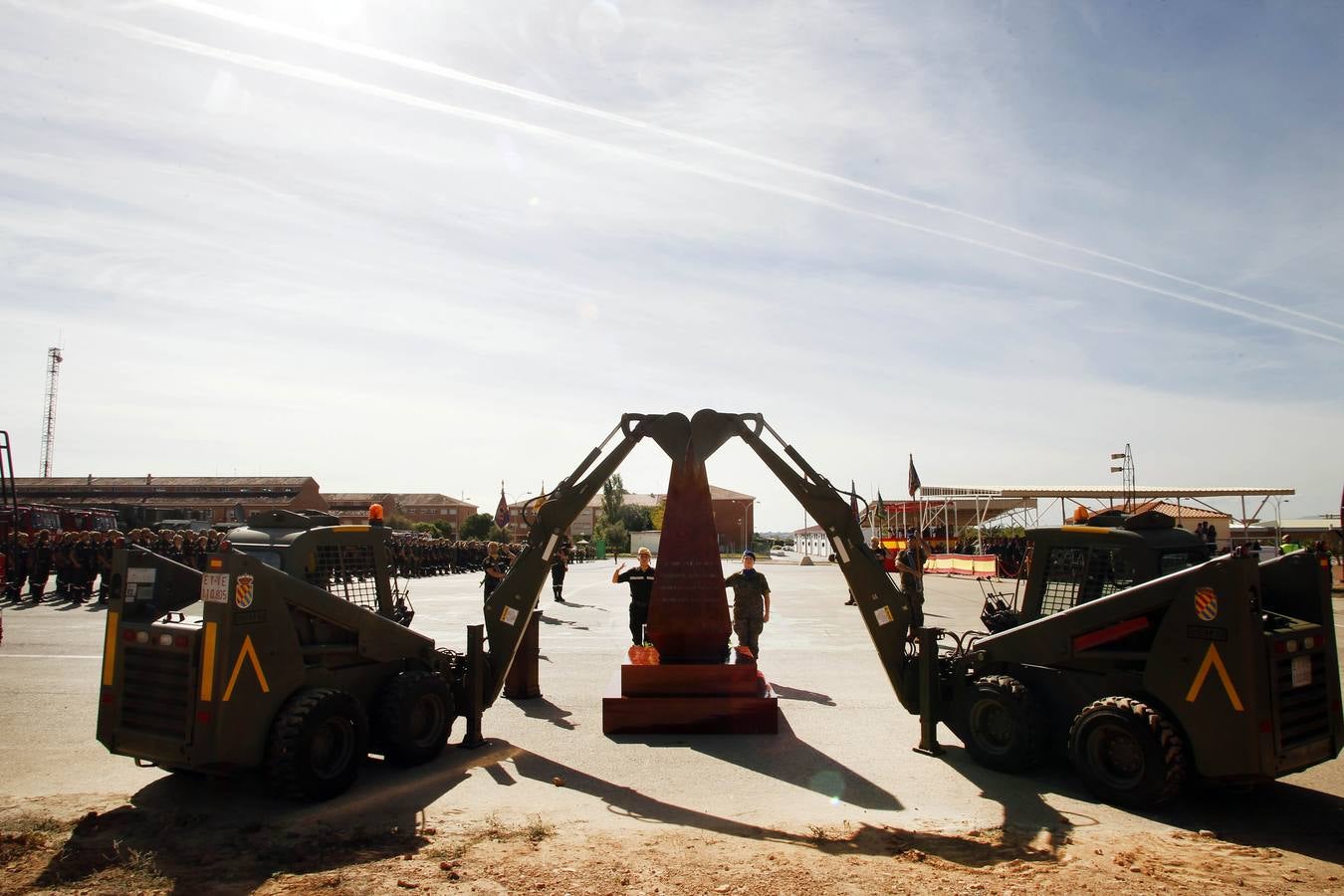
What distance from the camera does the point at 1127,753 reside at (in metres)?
Answer: 6.51

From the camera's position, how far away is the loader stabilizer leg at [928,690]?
7.96m

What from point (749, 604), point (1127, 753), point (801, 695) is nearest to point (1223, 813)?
point (1127, 753)

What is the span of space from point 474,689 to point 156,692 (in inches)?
114

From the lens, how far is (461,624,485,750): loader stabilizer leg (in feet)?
27.6

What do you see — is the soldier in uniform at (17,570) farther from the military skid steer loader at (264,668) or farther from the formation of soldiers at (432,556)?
the military skid steer loader at (264,668)

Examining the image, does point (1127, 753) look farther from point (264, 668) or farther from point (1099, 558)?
point (264, 668)

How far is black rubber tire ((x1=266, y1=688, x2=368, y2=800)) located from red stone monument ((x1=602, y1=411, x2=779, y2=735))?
2.82 m

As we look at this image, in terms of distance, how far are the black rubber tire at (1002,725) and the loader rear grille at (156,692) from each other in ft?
20.3

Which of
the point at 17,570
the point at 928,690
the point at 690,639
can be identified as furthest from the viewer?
the point at 17,570

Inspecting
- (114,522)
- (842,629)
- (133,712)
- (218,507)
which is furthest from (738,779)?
(218,507)

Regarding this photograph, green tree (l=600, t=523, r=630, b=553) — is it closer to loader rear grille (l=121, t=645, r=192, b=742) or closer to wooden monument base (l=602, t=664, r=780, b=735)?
wooden monument base (l=602, t=664, r=780, b=735)

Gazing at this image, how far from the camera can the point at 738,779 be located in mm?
7277

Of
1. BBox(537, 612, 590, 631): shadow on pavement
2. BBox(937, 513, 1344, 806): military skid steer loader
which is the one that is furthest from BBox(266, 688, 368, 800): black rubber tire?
BBox(537, 612, 590, 631): shadow on pavement

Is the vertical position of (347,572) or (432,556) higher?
(347,572)
